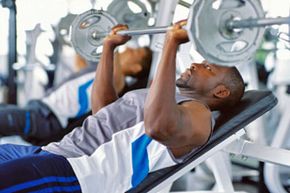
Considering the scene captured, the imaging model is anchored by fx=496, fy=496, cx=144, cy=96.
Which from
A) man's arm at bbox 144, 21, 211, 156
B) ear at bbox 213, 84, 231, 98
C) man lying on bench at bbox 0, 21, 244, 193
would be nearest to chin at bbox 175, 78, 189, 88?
man lying on bench at bbox 0, 21, 244, 193

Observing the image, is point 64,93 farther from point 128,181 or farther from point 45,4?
point 128,181

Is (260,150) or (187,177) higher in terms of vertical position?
(260,150)

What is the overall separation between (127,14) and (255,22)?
119 cm

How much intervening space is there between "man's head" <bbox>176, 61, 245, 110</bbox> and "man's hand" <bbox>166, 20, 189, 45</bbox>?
420mm

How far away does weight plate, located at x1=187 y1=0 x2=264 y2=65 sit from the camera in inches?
50.5

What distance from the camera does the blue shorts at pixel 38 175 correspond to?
59.0 inches

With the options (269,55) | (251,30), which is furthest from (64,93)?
(269,55)

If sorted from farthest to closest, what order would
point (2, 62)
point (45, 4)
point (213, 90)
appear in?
point (2, 62)
point (45, 4)
point (213, 90)

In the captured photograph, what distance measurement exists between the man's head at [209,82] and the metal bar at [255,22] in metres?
0.53

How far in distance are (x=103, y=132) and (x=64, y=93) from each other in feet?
5.39

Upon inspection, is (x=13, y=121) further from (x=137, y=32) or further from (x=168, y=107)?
(x=168, y=107)

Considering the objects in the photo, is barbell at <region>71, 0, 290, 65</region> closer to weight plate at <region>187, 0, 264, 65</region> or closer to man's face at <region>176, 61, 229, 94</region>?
weight plate at <region>187, 0, 264, 65</region>

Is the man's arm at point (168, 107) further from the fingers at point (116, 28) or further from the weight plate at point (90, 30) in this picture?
the weight plate at point (90, 30)

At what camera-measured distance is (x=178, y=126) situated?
1.47 m
